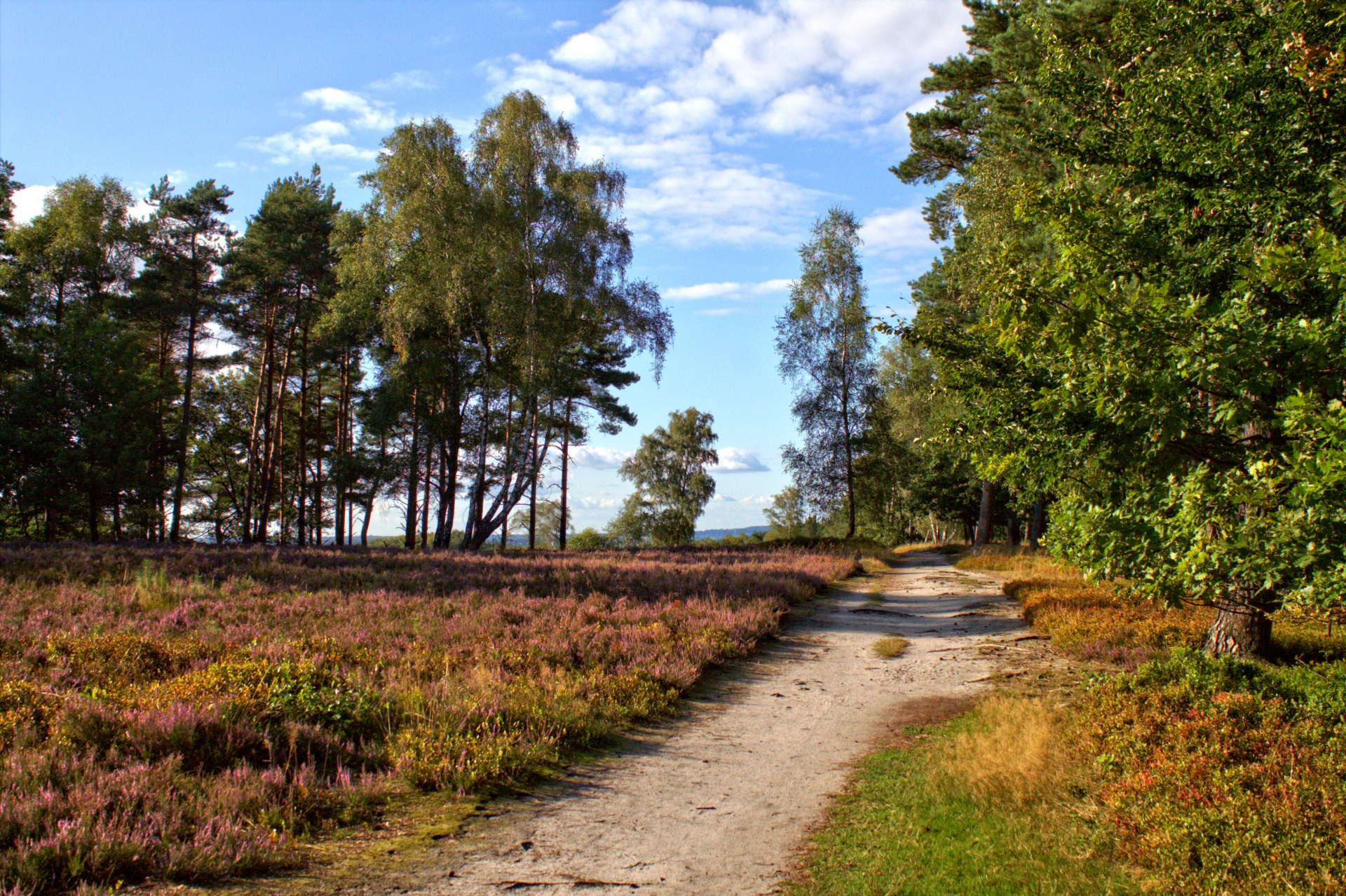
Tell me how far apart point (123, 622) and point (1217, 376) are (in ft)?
40.0

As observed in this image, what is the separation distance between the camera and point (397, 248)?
2716cm

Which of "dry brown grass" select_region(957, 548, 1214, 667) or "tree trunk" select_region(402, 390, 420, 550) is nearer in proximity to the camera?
"dry brown grass" select_region(957, 548, 1214, 667)

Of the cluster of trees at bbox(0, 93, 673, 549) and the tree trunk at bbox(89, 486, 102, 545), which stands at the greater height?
the cluster of trees at bbox(0, 93, 673, 549)

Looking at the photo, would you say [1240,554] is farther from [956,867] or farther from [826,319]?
[826,319]

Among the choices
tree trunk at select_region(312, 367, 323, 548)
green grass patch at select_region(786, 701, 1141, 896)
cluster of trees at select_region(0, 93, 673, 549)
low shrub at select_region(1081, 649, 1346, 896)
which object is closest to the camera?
low shrub at select_region(1081, 649, 1346, 896)

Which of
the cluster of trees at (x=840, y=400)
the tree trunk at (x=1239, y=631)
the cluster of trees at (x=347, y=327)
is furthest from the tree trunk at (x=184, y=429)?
the tree trunk at (x=1239, y=631)

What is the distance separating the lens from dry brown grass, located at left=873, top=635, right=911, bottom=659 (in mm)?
11336

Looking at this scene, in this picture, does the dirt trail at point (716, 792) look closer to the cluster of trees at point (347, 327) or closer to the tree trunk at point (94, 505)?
the cluster of trees at point (347, 327)

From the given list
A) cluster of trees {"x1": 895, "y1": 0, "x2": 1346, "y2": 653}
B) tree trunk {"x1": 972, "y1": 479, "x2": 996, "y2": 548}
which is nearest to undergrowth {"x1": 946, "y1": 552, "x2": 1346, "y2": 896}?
cluster of trees {"x1": 895, "y1": 0, "x2": 1346, "y2": 653}

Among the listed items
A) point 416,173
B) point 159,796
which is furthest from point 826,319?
point 159,796

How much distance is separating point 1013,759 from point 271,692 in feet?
21.5

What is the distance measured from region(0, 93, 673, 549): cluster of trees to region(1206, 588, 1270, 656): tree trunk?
21717 mm

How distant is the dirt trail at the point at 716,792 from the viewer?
4223 mm

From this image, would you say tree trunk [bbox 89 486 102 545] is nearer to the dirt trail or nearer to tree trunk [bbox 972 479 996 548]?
the dirt trail
